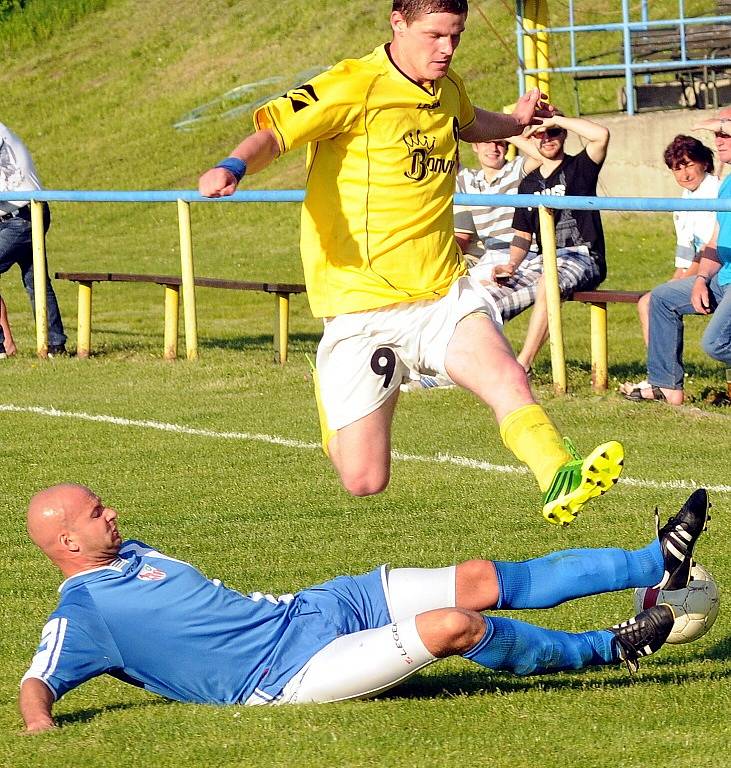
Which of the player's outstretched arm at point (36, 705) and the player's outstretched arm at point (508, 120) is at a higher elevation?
the player's outstretched arm at point (508, 120)

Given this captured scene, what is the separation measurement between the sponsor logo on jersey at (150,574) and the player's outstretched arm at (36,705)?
47cm

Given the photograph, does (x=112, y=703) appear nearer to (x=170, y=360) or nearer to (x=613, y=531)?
(x=613, y=531)

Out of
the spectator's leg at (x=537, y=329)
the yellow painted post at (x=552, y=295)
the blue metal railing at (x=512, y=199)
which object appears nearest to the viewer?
the blue metal railing at (x=512, y=199)

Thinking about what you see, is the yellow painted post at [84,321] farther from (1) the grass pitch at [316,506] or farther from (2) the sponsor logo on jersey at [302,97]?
(2) the sponsor logo on jersey at [302,97]

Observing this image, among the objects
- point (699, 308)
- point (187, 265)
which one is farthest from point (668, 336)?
point (187, 265)

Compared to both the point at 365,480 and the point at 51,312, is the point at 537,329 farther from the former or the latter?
the point at 365,480

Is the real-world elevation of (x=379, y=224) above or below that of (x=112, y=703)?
above

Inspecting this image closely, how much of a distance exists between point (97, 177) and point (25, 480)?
926 inches

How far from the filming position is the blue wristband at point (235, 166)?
5398mm

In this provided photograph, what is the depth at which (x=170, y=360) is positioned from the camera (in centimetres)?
1400

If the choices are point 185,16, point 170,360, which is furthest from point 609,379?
point 185,16

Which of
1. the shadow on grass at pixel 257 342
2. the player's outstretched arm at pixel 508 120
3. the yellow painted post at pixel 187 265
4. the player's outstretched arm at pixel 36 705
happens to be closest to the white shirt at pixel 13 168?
the yellow painted post at pixel 187 265

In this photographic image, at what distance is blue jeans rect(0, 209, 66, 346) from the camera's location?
1431cm

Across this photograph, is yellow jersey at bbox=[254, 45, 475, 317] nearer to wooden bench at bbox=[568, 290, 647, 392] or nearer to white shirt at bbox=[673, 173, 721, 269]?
wooden bench at bbox=[568, 290, 647, 392]
